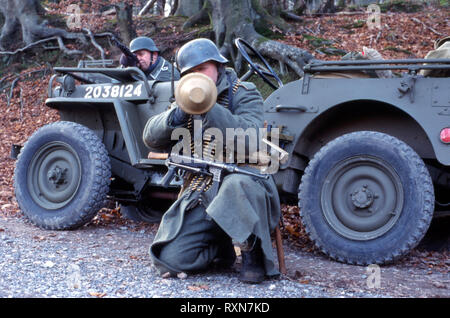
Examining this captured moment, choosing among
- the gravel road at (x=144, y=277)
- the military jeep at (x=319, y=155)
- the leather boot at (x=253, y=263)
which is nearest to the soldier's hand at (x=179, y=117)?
the leather boot at (x=253, y=263)

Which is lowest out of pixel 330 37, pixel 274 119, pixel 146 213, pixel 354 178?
pixel 146 213

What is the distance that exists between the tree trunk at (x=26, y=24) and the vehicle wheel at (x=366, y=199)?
1040 cm

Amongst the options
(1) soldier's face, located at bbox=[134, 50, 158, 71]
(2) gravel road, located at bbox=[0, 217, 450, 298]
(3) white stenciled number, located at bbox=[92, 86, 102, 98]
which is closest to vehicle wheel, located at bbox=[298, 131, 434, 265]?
(2) gravel road, located at bbox=[0, 217, 450, 298]

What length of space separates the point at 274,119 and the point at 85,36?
983 centimetres

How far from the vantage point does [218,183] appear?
392 centimetres

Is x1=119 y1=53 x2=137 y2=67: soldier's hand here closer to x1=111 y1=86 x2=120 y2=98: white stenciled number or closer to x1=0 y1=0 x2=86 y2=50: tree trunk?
x1=111 y1=86 x2=120 y2=98: white stenciled number

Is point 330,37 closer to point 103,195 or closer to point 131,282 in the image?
point 103,195

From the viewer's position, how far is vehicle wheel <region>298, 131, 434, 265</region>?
4.36m

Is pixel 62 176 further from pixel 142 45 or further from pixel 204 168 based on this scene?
pixel 204 168

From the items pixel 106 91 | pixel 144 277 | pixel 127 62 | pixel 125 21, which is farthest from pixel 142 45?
pixel 125 21

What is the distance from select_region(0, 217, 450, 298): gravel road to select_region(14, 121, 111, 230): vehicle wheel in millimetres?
413

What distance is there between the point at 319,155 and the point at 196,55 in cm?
150

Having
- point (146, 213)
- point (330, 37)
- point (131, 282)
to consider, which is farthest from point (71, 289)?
point (330, 37)

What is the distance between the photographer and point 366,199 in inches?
180
